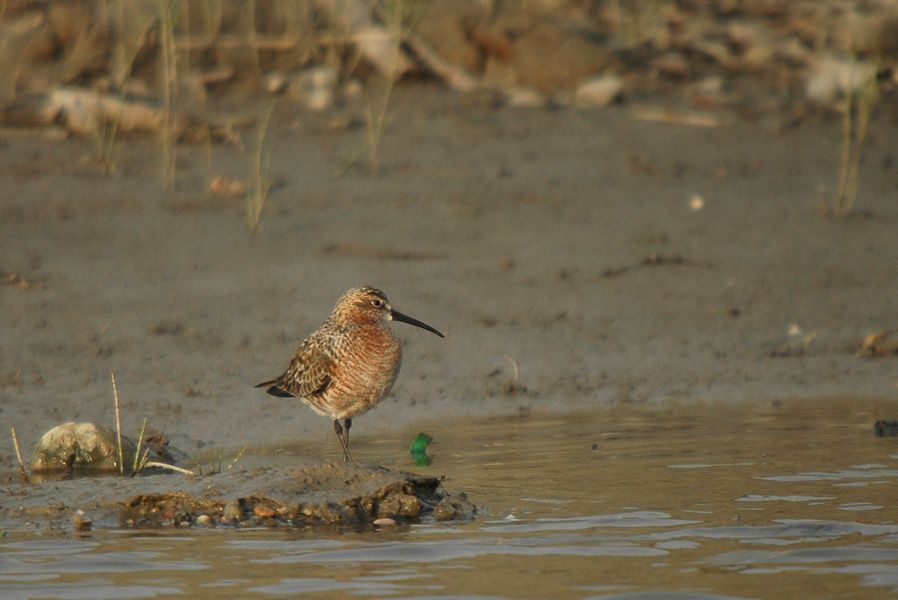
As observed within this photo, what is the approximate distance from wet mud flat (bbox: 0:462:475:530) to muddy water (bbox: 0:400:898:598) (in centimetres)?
15

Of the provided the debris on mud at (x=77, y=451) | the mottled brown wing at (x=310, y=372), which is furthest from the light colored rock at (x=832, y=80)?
the debris on mud at (x=77, y=451)

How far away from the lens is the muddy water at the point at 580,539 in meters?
6.19

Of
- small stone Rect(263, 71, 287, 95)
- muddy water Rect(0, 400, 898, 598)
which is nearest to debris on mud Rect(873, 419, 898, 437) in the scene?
muddy water Rect(0, 400, 898, 598)

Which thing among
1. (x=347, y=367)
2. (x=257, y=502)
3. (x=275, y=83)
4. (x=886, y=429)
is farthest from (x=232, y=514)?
(x=275, y=83)

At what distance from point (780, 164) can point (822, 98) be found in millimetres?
1619

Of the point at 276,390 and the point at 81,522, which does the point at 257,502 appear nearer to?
the point at 81,522

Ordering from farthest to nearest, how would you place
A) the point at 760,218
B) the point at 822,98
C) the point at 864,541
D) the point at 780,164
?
the point at 822,98 < the point at 780,164 < the point at 760,218 < the point at 864,541

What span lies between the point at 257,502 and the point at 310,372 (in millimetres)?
2068

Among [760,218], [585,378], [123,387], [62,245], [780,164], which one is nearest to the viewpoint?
[123,387]

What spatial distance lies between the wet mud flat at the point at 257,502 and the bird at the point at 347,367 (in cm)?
155

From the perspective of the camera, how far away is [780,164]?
13375 mm

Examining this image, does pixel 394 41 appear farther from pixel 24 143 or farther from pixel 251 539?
pixel 251 539

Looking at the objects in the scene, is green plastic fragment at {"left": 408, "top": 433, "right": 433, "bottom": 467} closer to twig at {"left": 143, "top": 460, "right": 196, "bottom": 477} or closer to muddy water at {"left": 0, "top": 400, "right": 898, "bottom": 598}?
muddy water at {"left": 0, "top": 400, "right": 898, "bottom": 598}

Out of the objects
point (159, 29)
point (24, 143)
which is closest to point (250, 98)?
point (159, 29)
